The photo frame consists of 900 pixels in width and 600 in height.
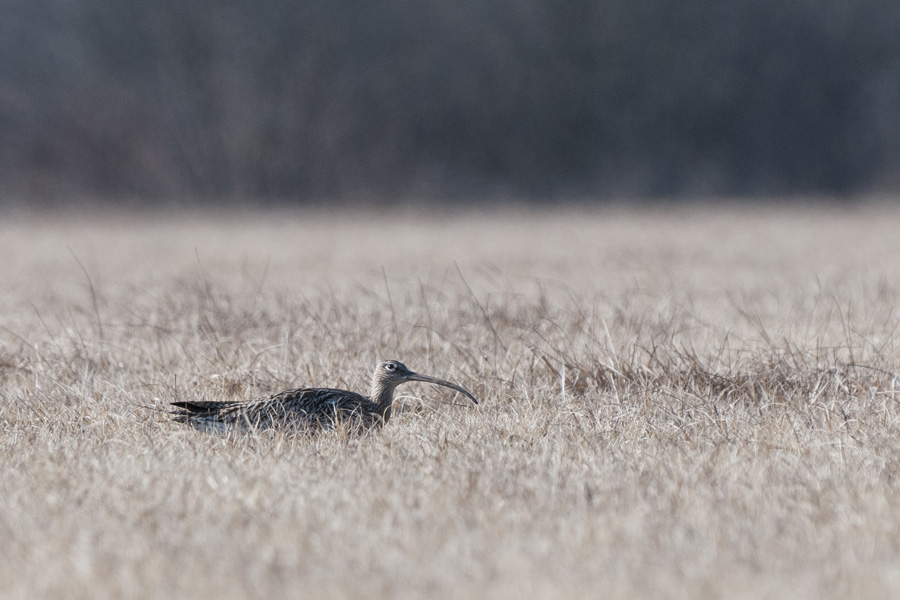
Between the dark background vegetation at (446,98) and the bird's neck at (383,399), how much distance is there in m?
20.3

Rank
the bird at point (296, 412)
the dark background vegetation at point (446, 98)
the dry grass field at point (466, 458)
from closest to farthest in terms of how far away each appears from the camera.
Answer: the dry grass field at point (466, 458)
the bird at point (296, 412)
the dark background vegetation at point (446, 98)

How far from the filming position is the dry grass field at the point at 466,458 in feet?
10.9

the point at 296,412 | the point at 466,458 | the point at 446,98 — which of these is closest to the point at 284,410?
the point at 296,412

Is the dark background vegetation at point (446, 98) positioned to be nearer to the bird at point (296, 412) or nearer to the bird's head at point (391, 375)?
the bird's head at point (391, 375)

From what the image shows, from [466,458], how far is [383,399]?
0.93 metres

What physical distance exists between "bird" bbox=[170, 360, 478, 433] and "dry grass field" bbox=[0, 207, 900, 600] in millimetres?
94

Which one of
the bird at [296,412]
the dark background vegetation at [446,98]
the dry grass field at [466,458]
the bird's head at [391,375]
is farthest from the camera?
the dark background vegetation at [446,98]

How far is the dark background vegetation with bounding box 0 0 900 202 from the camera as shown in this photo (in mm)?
26438

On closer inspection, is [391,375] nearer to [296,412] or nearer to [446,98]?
[296,412]

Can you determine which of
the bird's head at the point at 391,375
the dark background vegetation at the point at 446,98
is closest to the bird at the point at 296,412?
the bird's head at the point at 391,375

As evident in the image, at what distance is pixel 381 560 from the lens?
3398 mm

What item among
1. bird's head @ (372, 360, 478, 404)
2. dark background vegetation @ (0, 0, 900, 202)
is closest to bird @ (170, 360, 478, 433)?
bird's head @ (372, 360, 478, 404)

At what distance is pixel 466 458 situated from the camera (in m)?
4.58

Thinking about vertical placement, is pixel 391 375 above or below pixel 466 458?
above
